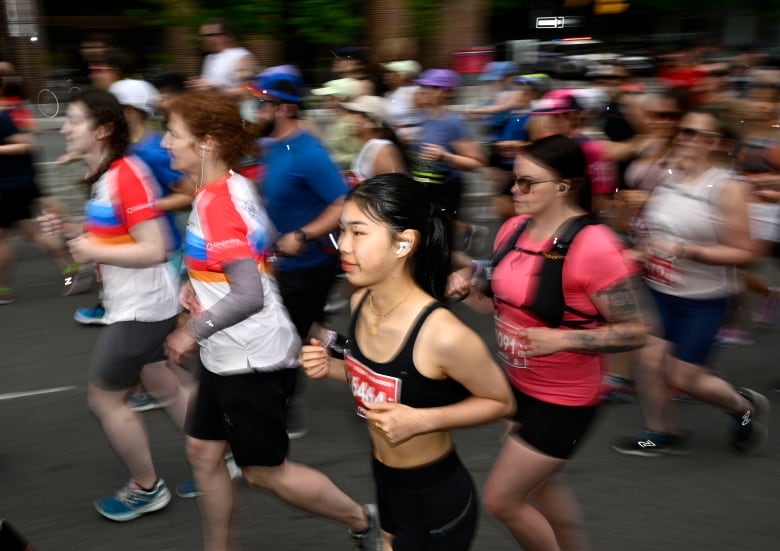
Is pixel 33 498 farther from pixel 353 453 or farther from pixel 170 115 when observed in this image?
pixel 170 115

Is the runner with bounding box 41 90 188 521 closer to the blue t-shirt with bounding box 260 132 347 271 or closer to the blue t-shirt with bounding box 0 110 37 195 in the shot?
the blue t-shirt with bounding box 260 132 347 271

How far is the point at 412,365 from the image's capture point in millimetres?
2434

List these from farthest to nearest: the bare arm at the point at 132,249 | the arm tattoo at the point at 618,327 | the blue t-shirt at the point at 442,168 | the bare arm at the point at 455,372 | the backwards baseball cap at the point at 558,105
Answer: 1. the blue t-shirt at the point at 442,168
2. the backwards baseball cap at the point at 558,105
3. the bare arm at the point at 132,249
4. the arm tattoo at the point at 618,327
5. the bare arm at the point at 455,372

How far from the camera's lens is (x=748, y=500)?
4.25m

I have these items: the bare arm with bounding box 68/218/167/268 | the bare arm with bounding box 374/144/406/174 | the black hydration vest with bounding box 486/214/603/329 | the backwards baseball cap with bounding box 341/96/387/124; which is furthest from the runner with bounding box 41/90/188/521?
the backwards baseball cap with bounding box 341/96/387/124

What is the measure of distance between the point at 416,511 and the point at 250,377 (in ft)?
2.96

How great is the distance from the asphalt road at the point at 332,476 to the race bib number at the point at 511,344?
1.13ft

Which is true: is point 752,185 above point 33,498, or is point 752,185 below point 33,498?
above

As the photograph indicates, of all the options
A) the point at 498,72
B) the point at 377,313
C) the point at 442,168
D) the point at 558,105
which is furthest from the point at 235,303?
the point at 498,72

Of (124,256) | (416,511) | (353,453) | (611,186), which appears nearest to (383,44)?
(611,186)

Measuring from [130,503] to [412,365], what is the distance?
208 centimetres

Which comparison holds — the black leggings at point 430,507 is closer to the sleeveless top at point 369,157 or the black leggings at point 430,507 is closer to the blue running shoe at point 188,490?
the blue running shoe at point 188,490

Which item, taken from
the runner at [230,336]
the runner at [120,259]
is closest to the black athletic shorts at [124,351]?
the runner at [120,259]

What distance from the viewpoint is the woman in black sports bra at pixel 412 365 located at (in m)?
2.43
